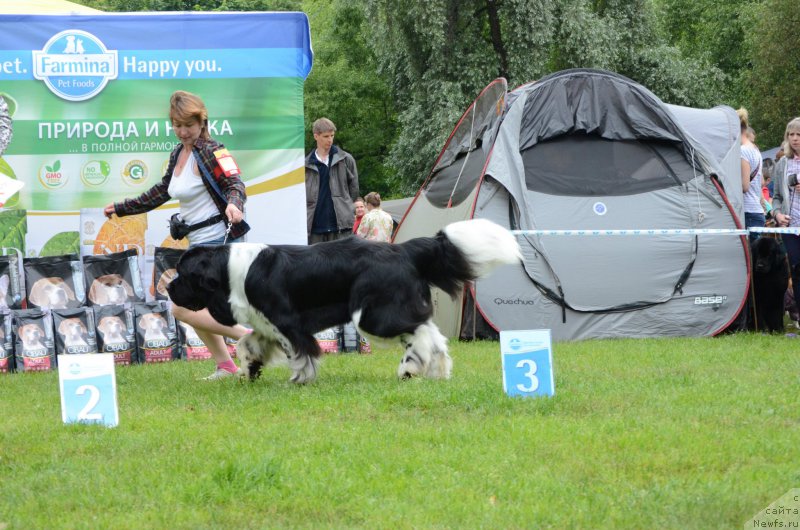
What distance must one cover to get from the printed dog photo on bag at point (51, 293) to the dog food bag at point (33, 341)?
0.24 m

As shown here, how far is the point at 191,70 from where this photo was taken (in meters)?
8.21

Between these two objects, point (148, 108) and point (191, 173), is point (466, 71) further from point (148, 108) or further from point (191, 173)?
point (191, 173)

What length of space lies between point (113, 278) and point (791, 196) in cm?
573

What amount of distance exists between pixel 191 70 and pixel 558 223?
3.38 meters

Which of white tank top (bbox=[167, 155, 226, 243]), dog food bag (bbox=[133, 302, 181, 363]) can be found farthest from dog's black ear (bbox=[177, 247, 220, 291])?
dog food bag (bbox=[133, 302, 181, 363])

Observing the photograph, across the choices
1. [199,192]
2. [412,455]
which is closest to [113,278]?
[199,192]

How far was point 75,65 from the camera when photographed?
8.06m

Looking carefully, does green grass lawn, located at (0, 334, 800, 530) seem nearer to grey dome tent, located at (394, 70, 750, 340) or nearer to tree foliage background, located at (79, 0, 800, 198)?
grey dome tent, located at (394, 70, 750, 340)

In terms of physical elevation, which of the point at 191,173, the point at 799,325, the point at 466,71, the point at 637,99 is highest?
the point at 466,71

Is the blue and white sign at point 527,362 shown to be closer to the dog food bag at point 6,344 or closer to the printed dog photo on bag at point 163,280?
the printed dog photo on bag at point 163,280

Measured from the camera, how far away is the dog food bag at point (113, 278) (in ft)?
25.3

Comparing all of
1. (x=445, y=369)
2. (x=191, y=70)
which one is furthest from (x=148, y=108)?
(x=445, y=369)

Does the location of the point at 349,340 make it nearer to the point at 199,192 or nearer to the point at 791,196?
the point at 199,192

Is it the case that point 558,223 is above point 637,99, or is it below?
below
